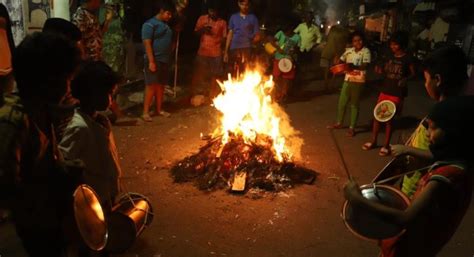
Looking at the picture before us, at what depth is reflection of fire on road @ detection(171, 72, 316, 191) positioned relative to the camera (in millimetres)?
6285

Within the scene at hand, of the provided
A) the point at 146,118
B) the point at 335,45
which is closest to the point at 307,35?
the point at 335,45

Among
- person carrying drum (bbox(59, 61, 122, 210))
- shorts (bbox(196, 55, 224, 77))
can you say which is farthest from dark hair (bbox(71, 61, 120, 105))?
shorts (bbox(196, 55, 224, 77))

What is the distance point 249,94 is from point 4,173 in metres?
5.60

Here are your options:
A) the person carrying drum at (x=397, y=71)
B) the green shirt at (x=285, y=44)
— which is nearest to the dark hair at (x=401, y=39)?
the person carrying drum at (x=397, y=71)

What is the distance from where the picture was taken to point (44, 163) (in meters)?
2.65

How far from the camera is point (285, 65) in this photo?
435 inches

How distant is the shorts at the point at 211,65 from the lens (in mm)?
10453

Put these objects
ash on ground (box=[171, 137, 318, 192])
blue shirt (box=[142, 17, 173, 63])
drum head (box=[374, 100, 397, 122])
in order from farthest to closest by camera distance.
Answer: blue shirt (box=[142, 17, 173, 63])
drum head (box=[374, 100, 397, 122])
ash on ground (box=[171, 137, 318, 192])

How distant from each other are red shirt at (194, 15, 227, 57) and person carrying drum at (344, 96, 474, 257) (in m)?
8.14

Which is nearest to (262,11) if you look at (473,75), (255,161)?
(473,75)

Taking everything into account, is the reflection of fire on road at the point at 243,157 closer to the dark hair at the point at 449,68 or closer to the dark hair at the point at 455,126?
the dark hair at the point at 449,68

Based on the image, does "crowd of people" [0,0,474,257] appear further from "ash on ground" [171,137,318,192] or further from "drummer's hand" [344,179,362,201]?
"ash on ground" [171,137,318,192]

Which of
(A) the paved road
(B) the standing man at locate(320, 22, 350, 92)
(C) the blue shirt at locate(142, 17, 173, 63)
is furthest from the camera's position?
(B) the standing man at locate(320, 22, 350, 92)

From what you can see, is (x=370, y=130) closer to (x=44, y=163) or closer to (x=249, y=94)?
(x=249, y=94)
